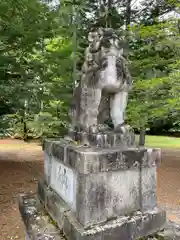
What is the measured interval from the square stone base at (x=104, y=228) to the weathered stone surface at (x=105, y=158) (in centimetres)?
48

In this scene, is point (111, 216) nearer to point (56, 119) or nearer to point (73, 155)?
point (73, 155)

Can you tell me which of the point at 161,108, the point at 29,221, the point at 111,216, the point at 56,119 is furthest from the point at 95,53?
the point at 56,119

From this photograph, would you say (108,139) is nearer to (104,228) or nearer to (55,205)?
(104,228)

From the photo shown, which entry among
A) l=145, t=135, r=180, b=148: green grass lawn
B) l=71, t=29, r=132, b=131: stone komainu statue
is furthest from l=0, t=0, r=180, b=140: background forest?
l=145, t=135, r=180, b=148: green grass lawn

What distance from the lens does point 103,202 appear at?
213cm

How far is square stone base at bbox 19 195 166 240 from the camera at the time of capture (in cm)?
200

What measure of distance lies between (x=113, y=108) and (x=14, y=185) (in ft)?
13.8

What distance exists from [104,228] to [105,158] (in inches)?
23.7

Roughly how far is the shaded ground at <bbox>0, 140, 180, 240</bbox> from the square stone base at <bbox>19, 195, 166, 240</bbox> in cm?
137

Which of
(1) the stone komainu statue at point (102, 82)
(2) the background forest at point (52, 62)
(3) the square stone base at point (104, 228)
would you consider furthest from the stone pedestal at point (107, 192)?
(2) the background forest at point (52, 62)

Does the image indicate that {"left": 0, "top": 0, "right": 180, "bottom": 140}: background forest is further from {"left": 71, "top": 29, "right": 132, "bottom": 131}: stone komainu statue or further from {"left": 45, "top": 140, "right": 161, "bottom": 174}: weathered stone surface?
{"left": 45, "top": 140, "right": 161, "bottom": 174}: weathered stone surface

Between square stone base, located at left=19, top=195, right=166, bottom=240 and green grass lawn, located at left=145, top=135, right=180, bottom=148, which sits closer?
square stone base, located at left=19, top=195, right=166, bottom=240

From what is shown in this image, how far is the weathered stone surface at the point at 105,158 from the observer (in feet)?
6.60

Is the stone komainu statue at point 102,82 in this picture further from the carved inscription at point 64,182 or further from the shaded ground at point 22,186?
the shaded ground at point 22,186
